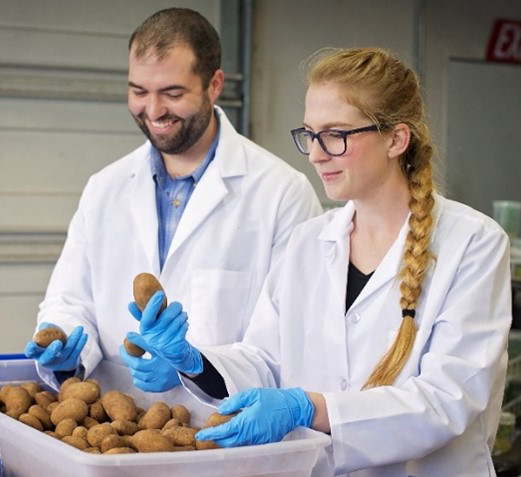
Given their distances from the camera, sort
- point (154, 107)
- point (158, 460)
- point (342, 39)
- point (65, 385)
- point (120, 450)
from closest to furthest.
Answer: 1. point (158, 460)
2. point (120, 450)
3. point (65, 385)
4. point (154, 107)
5. point (342, 39)

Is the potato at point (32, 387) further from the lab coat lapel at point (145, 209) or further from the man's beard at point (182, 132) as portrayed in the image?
the man's beard at point (182, 132)

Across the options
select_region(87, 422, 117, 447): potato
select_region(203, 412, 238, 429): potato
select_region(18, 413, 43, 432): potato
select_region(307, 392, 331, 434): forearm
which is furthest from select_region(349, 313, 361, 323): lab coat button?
select_region(18, 413, 43, 432): potato

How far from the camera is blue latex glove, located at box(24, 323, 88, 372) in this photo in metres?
1.85

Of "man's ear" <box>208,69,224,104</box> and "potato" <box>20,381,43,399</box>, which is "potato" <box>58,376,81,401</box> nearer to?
"potato" <box>20,381,43,399</box>

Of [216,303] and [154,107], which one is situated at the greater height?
[154,107]

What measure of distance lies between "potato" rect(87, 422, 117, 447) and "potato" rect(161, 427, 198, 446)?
0.08m

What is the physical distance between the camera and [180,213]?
2230mm

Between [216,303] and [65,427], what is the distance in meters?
0.64

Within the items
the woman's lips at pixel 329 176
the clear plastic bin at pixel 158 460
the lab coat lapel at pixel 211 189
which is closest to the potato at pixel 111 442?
the clear plastic bin at pixel 158 460

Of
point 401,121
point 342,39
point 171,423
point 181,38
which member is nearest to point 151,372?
point 171,423

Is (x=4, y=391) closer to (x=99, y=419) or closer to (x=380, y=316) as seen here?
(x=99, y=419)

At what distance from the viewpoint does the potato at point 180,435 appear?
142 cm

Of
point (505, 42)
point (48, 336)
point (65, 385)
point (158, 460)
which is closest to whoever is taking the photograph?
point (158, 460)

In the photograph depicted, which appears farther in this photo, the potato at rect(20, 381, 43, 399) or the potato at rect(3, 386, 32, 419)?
the potato at rect(20, 381, 43, 399)
